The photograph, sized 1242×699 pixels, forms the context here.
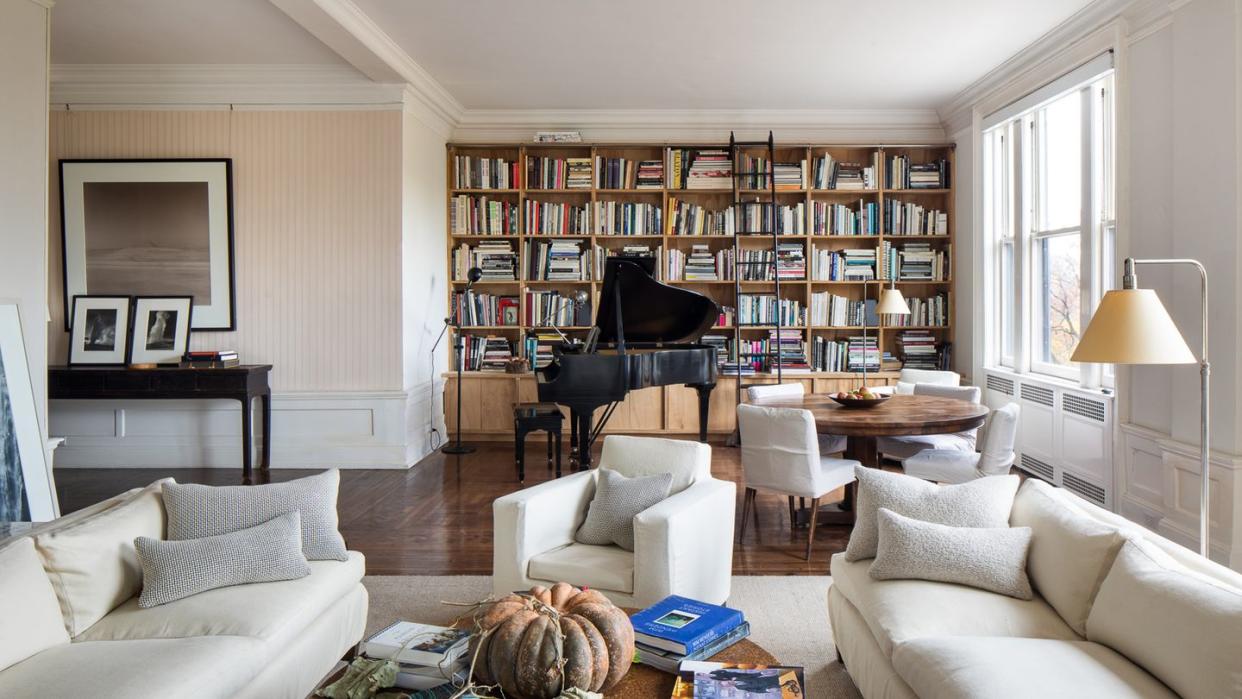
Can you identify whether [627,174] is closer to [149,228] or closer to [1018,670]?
[149,228]

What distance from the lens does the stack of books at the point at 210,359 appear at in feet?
18.6

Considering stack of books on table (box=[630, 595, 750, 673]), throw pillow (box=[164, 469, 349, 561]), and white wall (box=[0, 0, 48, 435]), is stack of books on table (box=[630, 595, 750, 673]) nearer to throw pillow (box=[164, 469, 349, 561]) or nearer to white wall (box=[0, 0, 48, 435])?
throw pillow (box=[164, 469, 349, 561])

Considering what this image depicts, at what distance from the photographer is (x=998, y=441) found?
403 centimetres

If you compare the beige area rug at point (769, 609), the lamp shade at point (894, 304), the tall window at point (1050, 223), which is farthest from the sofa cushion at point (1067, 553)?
the lamp shade at point (894, 304)

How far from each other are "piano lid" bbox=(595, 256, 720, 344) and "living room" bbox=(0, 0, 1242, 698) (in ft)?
0.09

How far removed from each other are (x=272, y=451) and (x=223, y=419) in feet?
1.46

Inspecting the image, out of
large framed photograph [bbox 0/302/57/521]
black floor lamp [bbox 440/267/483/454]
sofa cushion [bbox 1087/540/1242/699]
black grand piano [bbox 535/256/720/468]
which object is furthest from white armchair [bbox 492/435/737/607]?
black floor lamp [bbox 440/267/483/454]

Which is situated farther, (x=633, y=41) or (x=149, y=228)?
(x=149, y=228)

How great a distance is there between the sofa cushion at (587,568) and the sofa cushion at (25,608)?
1393 mm

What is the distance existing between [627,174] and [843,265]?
2.12m

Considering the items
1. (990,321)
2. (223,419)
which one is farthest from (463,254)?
(990,321)

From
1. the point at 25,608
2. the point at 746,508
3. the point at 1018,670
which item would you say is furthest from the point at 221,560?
the point at 746,508

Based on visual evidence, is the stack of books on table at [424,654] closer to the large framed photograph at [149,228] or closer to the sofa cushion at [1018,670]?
the sofa cushion at [1018,670]

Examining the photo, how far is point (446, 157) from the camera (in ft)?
23.3
